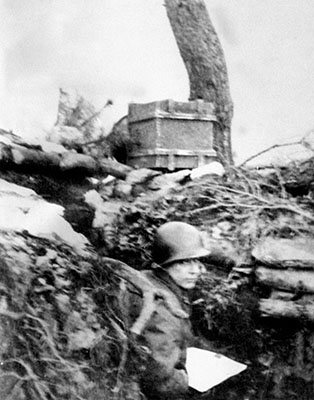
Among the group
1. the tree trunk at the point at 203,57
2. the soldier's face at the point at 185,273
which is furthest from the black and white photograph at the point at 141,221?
the tree trunk at the point at 203,57

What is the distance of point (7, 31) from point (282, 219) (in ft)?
2.11

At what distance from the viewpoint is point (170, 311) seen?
1090mm

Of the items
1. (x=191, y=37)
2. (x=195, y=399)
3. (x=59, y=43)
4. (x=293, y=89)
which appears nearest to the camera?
(x=195, y=399)

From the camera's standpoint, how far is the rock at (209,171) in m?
1.36

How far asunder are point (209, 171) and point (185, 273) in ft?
1.07

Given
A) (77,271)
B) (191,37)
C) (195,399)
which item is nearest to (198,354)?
(195,399)

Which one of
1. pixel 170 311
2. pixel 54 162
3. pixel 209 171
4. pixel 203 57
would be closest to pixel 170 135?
pixel 209 171

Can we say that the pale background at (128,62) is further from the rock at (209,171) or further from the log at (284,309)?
the log at (284,309)

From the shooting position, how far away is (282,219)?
1.25 m

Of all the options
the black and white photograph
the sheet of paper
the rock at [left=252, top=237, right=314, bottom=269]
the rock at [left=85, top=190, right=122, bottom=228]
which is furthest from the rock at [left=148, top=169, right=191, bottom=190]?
the sheet of paper

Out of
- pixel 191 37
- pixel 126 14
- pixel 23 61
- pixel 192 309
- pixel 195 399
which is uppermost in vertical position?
pixel 191 37

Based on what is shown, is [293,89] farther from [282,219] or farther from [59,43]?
[59,43]

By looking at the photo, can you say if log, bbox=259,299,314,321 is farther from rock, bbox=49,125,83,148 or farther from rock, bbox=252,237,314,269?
rock, bbox=49,125,83,148

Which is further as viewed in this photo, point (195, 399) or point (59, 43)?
point (59, 43)
